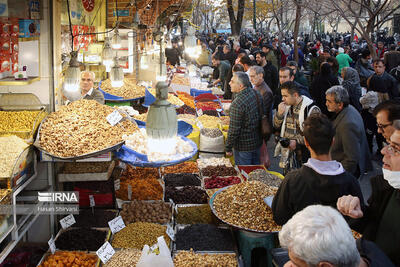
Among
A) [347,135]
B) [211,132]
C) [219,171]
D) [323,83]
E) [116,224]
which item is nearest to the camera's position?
[116,224]

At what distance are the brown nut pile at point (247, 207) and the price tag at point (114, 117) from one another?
1418 mm

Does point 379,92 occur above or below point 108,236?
above

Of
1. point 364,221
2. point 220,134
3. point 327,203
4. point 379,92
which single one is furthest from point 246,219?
point 379,92

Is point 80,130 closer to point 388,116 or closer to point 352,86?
point 388,116

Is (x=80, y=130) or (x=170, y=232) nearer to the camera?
(x=80, y=130)

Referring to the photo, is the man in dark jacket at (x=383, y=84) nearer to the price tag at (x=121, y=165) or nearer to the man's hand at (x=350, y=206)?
the price tag at (x=121, y=165)

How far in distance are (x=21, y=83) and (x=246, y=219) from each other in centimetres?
269

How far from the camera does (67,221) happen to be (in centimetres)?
488

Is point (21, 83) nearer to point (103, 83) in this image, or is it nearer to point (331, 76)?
point (103, 83)

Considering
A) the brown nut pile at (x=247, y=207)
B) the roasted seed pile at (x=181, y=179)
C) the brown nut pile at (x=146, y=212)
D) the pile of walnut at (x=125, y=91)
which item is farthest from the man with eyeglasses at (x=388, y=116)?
the pile of walnut at (x=125, y=91)

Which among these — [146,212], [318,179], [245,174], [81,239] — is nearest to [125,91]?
[245,174]

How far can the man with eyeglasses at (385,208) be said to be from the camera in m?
2.81

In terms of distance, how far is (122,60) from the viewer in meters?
11.8

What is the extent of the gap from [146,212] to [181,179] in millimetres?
1158
